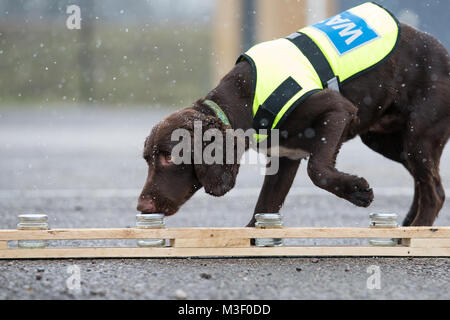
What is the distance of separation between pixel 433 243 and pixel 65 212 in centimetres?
311

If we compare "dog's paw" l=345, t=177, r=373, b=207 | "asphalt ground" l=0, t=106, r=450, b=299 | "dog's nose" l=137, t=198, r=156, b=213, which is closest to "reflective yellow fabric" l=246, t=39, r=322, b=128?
"dog's paw" l=345, t=177, r=373, b=207

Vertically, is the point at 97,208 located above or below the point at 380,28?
below

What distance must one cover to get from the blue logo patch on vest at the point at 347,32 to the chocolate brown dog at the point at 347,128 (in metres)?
0.19

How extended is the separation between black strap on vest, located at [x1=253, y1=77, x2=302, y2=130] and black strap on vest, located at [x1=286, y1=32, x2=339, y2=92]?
0.21 metres

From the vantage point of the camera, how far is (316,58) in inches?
154

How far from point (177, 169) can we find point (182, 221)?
175 cm

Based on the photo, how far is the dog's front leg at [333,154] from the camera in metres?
3.58

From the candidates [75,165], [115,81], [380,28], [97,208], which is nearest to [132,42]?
[115,81]

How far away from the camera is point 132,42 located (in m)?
28.5

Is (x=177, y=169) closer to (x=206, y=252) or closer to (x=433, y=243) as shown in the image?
(x=206, y=252)

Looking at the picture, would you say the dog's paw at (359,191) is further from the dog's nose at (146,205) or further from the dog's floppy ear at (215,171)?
the dog's nose at (146,205)
